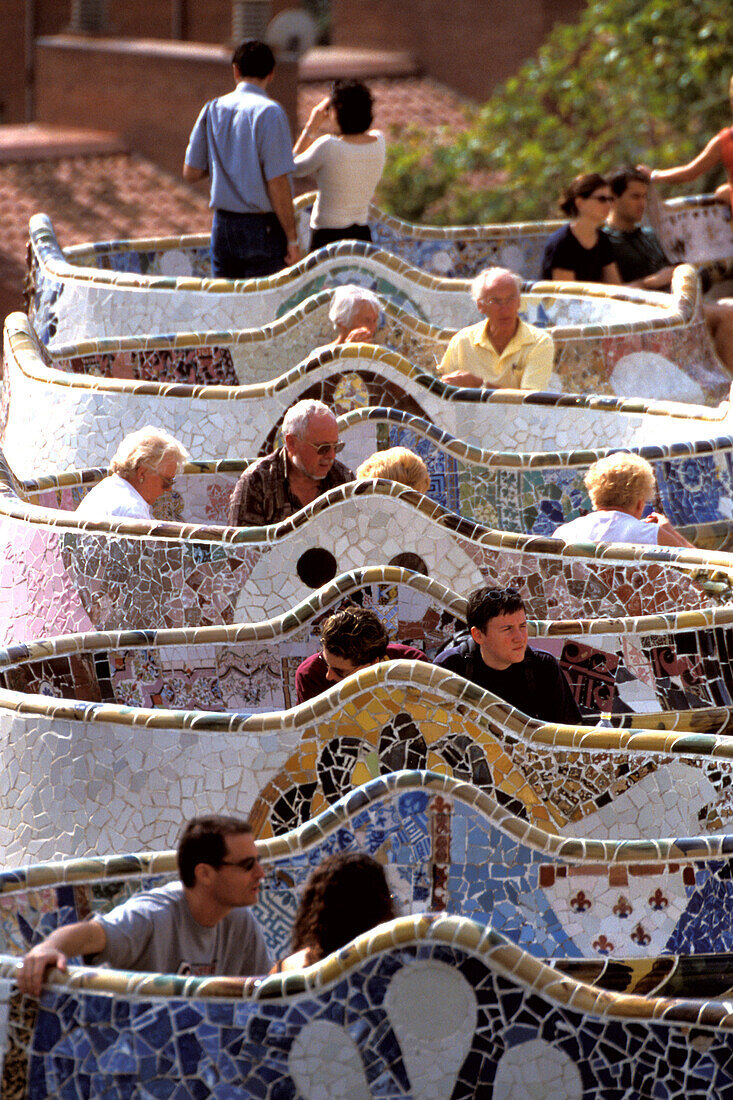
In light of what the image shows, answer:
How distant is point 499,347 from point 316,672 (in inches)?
113

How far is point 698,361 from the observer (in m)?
7.82

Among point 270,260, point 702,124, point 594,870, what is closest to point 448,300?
point 270,260

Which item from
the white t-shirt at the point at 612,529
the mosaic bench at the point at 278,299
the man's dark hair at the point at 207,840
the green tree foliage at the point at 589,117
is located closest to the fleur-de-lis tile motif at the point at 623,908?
the man's dark hair at the point at 207,840

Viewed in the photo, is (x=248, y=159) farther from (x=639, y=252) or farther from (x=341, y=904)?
(x=341, y=904)

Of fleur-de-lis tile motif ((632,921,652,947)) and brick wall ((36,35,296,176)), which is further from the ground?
brick wall ((36,35,296,176))

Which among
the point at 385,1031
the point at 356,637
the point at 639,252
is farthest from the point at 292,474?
the point at 639,252

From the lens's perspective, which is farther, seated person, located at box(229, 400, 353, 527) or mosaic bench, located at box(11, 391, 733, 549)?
mosaic bench, located at box(11, 391, 733, 549)

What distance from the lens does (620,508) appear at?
17.8 ft

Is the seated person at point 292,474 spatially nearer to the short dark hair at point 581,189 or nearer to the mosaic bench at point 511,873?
the mosaic bench at point 511,873

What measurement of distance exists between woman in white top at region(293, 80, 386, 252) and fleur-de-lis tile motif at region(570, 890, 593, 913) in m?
4.84

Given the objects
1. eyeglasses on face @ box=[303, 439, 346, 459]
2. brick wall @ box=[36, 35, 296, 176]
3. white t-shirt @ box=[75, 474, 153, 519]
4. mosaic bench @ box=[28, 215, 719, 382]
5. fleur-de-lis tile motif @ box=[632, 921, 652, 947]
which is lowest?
fleur-de-lis tile motif @ box=[632, 921, 652, 947]

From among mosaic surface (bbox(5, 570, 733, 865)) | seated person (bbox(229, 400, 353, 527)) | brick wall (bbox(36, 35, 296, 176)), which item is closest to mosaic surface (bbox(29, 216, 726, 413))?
seated person (bbox(229, 400, 353, 527))

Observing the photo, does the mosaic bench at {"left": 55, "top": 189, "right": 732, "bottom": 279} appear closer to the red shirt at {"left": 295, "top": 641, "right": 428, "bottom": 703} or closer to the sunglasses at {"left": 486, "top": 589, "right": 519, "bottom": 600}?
the red shirt at {"left": 295, "top": 641, "right": 428, "bottom": 703}

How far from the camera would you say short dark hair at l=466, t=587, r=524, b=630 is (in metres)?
4.27
